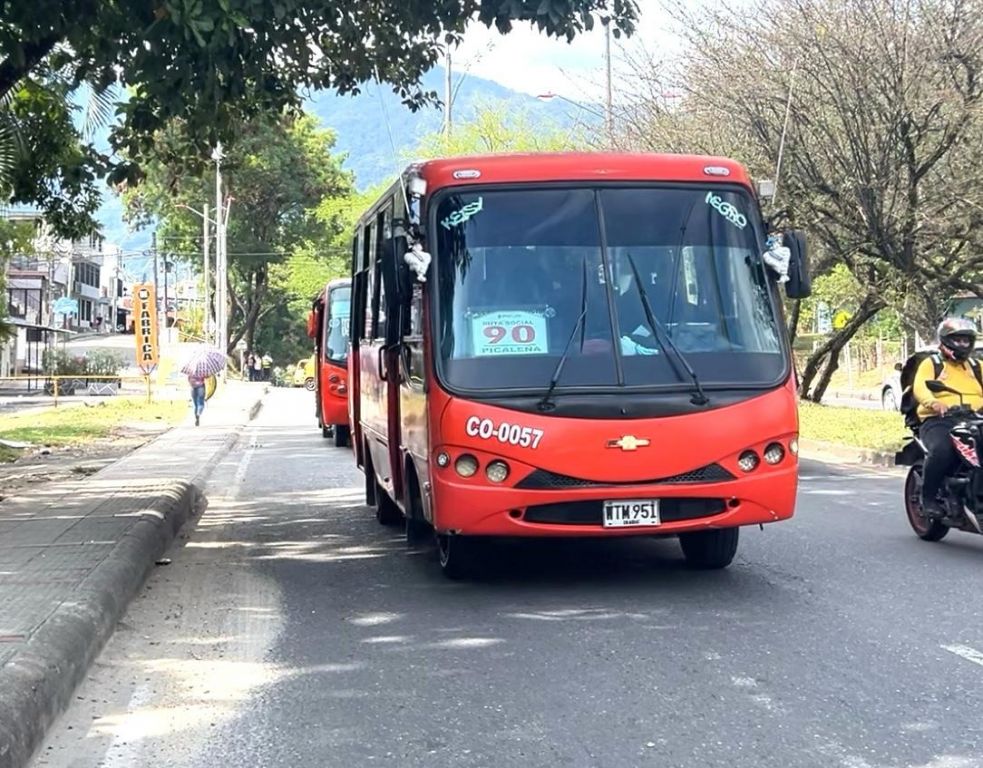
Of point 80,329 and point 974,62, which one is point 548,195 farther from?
point 80,329

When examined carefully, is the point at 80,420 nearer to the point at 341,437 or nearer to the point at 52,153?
the point at 341,437

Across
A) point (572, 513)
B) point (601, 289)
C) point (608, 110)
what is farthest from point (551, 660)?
point (608, 110)

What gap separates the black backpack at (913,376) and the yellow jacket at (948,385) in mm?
27

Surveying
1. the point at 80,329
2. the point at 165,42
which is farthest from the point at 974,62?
the point at 80,329

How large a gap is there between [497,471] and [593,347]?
985mm

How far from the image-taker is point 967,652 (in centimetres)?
657

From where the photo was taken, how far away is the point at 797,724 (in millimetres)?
5359

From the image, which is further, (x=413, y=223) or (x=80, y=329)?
(x=80, y=329)

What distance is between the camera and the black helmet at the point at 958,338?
31.4 ft

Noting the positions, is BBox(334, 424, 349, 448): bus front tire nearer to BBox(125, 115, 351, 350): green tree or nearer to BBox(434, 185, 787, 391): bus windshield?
BBox(434, 185, 787, 391): bus windshield

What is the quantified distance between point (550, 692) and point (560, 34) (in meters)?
5.66

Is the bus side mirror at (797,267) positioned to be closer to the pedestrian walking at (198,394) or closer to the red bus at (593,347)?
the red bus at (593,347)

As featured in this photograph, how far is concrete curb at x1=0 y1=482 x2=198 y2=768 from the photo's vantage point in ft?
16.7

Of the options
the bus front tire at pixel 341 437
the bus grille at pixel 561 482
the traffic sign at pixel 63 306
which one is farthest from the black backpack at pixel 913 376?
the traffic sign at pixel 63 306
